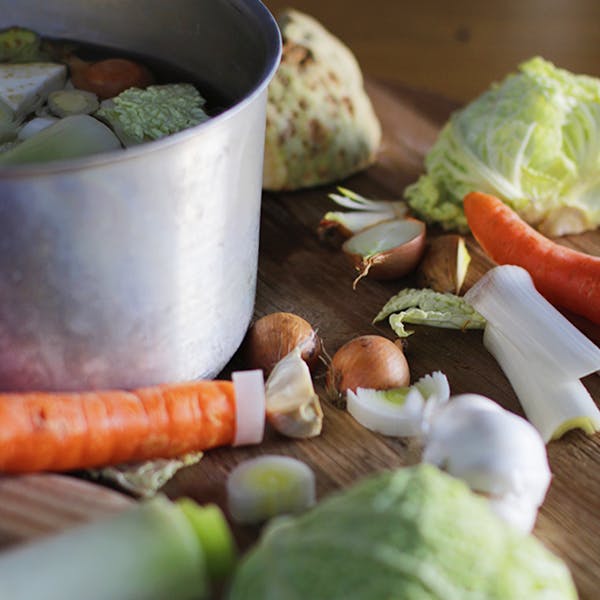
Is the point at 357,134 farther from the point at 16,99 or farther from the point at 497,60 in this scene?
the point at 497,60

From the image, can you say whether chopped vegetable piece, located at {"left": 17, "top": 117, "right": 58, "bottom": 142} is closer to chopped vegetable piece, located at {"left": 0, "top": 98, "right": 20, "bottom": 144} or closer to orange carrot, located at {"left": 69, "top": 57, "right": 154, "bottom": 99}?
chopped vegetable piece, located at {"left": 0, "top": 98, "right": 20, "bottom": 144}

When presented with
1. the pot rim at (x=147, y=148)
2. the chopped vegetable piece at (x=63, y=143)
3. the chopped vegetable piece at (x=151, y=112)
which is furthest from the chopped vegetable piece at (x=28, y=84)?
the pot rim at (x=147, y=148)

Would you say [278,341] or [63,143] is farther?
[278,341]

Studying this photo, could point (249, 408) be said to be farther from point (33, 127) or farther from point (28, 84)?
point (28, 84)

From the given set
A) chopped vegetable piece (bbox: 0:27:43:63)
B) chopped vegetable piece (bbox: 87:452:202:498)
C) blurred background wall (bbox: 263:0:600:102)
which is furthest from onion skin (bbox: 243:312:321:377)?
blurred background wall (bbox: 263:0:600:102)

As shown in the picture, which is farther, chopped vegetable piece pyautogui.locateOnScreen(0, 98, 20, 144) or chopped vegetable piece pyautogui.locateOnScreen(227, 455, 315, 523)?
chopped vegetable piece pyautogui.locateOnScreen(0, 98, 20, 144)

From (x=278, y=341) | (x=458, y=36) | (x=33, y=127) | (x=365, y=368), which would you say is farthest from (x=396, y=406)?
(x=458, y=36)
